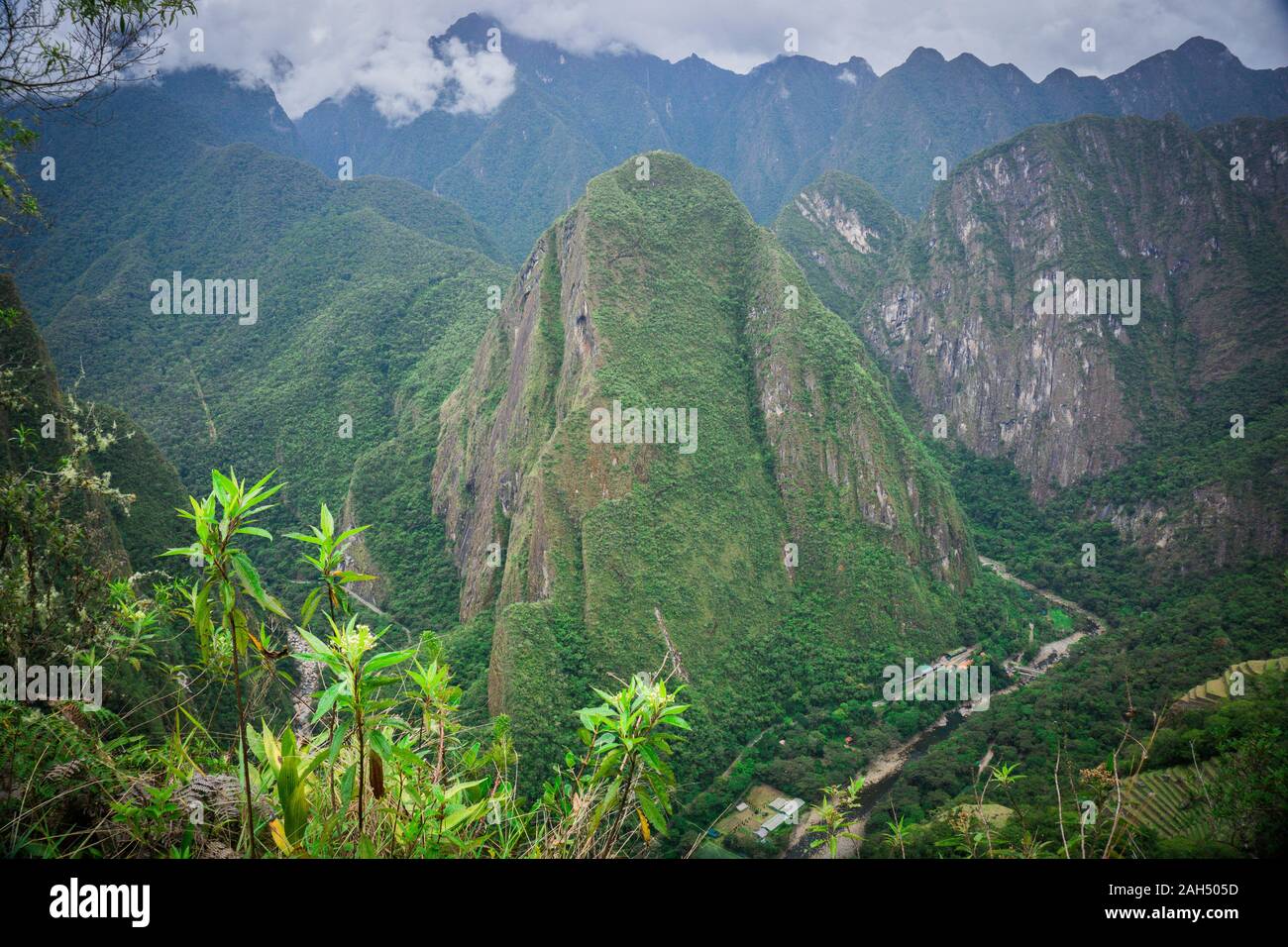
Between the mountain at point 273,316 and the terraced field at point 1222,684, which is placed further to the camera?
the mountain at point 273,316

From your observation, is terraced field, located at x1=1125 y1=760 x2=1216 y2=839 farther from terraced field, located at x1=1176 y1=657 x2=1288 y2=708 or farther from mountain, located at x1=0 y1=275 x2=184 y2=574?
mountain, located at x1=0 y1=275 x2=184 y2=574

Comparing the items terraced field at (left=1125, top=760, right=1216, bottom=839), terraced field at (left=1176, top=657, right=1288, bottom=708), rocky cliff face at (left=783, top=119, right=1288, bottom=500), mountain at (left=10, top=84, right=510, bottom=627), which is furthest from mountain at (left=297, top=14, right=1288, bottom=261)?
Result: terraced field at (left=1125, top=760, right=1216, bottom=839)

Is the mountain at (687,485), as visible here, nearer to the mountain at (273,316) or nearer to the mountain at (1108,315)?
the mountain at (273,316)

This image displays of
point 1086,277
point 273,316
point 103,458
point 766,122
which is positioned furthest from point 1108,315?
point 766,122

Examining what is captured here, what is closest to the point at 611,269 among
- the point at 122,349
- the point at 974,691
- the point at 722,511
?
the point at 722,511

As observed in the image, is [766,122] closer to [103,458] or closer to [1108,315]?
[1108,315]

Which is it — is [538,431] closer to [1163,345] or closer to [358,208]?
[1163,345]

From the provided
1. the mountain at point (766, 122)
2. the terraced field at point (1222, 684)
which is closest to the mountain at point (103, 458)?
the terraced field at point (1222, 684)
